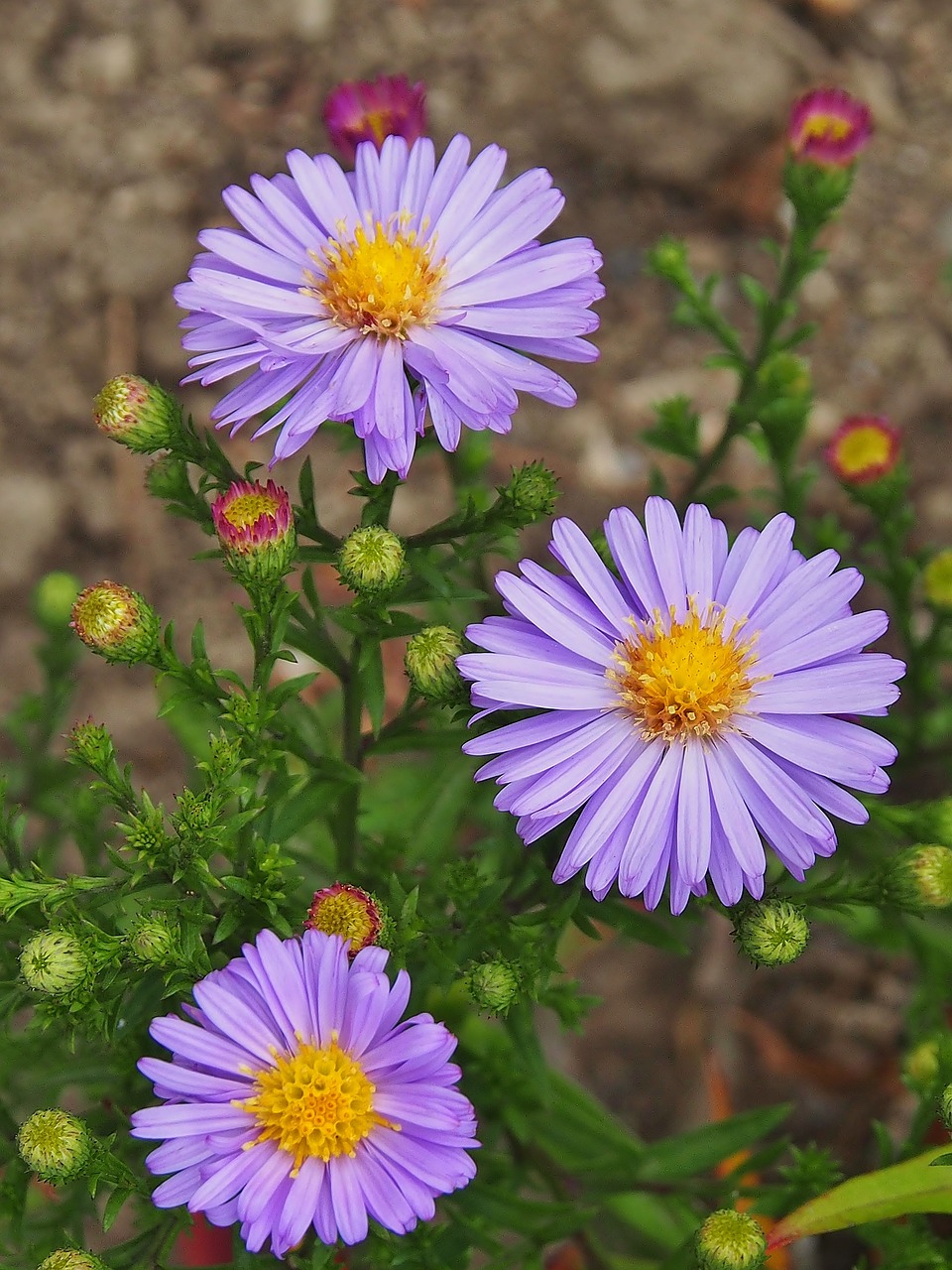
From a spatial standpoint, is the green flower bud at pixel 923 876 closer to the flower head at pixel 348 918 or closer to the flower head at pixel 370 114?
the flower head at pixel 348 918

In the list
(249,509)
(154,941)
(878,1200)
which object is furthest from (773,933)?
(249,509)

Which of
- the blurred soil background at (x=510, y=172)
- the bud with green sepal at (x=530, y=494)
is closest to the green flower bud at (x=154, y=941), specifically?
the bud with green sepal at (x=530, y=494)

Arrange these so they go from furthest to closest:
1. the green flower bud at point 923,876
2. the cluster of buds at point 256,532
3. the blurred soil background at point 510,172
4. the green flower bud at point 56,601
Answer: the blurred soil background at point 510,172 → the green flower bud at point 56,601 → the green flower bud at point 923,876 → the cluster of buds at point 256,532

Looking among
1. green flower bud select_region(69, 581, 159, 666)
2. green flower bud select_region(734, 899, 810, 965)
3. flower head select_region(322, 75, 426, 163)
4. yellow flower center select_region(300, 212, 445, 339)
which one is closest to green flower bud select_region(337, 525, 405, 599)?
green flower bud select_region(69, 581, 159, 666)

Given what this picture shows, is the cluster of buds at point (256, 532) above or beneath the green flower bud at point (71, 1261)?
above

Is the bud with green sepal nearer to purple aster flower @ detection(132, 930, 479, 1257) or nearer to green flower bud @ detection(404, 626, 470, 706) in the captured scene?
green flower bud @ detection(404, 626, 470, 706)

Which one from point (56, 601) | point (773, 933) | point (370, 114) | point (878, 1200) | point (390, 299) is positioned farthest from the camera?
point (56, 601)

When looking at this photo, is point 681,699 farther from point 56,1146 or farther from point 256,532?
point 56,1146
